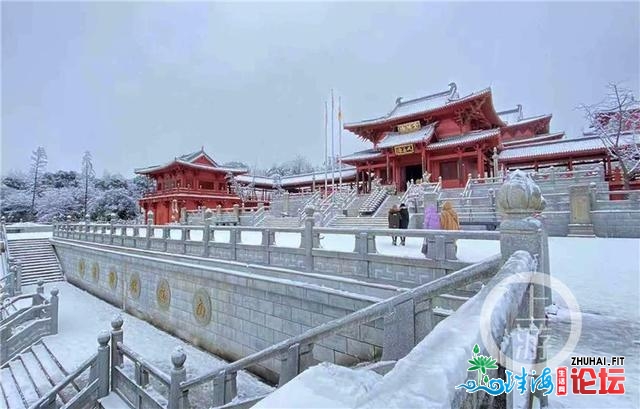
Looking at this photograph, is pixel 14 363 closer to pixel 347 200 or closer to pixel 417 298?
pixel 417 298

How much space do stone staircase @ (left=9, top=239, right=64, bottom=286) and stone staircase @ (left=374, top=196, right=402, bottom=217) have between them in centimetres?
2059

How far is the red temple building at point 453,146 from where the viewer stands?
23516mm

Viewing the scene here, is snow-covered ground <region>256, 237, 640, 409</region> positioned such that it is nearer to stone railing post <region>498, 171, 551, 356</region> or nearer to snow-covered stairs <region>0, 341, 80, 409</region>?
stone railing post <region>498, 171, 551, 356</region>

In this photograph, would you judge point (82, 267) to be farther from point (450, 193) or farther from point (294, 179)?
point (294, 179)

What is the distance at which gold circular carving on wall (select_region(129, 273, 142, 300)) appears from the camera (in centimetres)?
1404

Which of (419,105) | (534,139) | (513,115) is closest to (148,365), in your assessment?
(419,105)

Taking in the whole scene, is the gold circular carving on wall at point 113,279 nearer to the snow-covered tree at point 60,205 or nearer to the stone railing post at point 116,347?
the stone railing post at point 116,347

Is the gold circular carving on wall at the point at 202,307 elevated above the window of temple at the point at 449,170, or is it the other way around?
the window of temple at the point at 449,170

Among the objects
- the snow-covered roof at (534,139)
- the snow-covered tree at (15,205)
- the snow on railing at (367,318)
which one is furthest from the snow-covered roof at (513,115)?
the snow-covered tree at (15,205)

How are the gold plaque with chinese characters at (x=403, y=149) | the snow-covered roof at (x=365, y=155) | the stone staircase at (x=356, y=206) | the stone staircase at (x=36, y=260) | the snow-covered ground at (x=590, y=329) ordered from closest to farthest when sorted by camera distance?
the snow-covered ground at (x=590, y=329)
the stone staircase at (x=356, y=206)
the stone staircase at (x=36, y=260)
the gold plaque with chinese characters at (x=403, y=149)
the snow-covered roof at (x=365, y=155)

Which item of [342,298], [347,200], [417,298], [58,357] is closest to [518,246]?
[417,298]

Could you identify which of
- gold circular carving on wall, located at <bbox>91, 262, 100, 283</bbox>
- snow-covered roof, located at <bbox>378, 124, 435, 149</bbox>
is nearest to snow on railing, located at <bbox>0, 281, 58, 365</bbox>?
gold circular carving on wall, located at <bbox>91, 262, 100, 283</bbox>

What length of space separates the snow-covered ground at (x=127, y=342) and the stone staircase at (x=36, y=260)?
23.4 feet

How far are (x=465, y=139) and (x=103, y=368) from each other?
2282 cm
